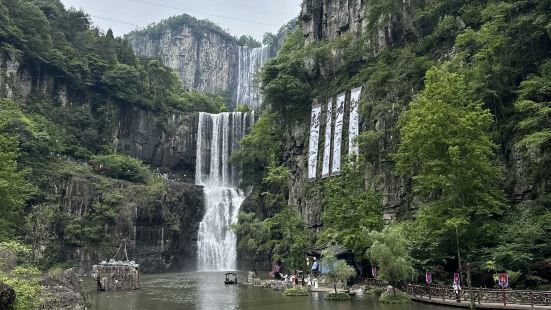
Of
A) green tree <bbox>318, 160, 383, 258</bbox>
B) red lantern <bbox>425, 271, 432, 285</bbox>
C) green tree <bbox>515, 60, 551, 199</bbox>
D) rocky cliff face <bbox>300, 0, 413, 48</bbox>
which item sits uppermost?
rocky cliff face <bbox>300, 0, 413, 48</bbox>

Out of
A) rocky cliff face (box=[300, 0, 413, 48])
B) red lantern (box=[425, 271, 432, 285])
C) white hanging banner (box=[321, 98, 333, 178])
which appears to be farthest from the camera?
rocky cliff face (box=[300, 0, 413, 48])

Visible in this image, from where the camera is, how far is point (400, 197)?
34844 millimetres

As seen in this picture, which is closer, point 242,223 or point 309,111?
point 242,223

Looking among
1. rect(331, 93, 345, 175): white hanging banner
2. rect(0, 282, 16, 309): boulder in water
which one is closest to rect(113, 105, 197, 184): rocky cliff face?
rect(331, 93, 345, 175): white hanging banner

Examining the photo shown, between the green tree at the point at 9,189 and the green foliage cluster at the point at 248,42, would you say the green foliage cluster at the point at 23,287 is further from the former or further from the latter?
the green foliage cluster at the point at 248,42

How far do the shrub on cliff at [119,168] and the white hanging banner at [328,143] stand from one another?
25.3m

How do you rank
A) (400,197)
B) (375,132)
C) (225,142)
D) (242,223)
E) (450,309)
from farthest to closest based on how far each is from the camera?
A: (225,142), (242,223), (375,132), (400,197), (450,309)

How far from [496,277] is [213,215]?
138ft

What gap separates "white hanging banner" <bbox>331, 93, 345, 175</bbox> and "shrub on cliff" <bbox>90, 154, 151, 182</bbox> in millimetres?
26759

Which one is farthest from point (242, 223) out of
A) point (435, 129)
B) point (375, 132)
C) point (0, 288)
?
point (0, 288)

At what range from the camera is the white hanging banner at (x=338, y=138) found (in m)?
42.8

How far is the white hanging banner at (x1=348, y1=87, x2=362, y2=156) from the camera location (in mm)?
40750

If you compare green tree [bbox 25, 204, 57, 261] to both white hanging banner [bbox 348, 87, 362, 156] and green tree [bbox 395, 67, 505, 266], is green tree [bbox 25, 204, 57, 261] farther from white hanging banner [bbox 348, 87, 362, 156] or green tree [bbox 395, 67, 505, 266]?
green tree [bbox 395, 67, 505, 266]

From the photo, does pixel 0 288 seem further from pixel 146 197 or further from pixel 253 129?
pixel 253 129
